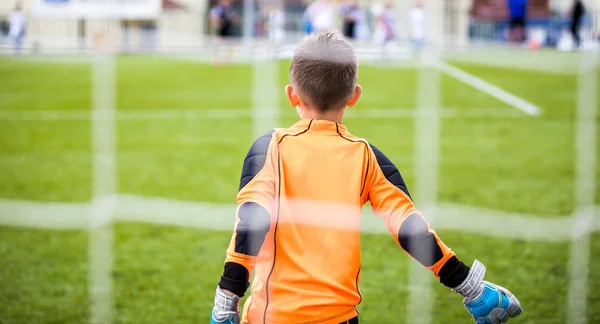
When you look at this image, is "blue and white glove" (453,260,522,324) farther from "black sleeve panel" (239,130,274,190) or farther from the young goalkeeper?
"black sleeve panel" (239,130,274,190)

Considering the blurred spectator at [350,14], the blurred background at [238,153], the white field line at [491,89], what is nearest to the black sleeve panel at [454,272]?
the blurred background at [238,153]

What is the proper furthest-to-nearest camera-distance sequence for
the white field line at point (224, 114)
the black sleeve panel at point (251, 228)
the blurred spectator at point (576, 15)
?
the blurred spectator at point (576, 15) < the white field line at point (224, 114) < the black sleeve panel at point (251, 228)

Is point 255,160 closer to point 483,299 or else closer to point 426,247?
point 426,247

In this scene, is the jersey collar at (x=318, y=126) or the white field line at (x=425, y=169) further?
the white field line at (x=425, y=169)

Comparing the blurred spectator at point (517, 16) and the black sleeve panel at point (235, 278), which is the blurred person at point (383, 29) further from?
the black sleeve panel at point (235, 278)

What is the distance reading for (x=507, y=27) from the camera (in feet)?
30.6

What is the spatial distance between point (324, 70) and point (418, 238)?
0.38 metres

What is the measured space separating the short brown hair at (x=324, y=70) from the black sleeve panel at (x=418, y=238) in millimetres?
276

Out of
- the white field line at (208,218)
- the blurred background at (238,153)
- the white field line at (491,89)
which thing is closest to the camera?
the blurred background at (238,153)

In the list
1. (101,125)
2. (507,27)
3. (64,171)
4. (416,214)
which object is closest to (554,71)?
(507,27)

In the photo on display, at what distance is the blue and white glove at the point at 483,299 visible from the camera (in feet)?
4.60

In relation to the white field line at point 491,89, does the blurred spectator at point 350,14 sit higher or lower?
higher

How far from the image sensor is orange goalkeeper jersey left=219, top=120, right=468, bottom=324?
1.34 m

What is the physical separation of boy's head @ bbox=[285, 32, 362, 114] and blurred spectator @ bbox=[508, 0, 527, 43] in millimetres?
7544
